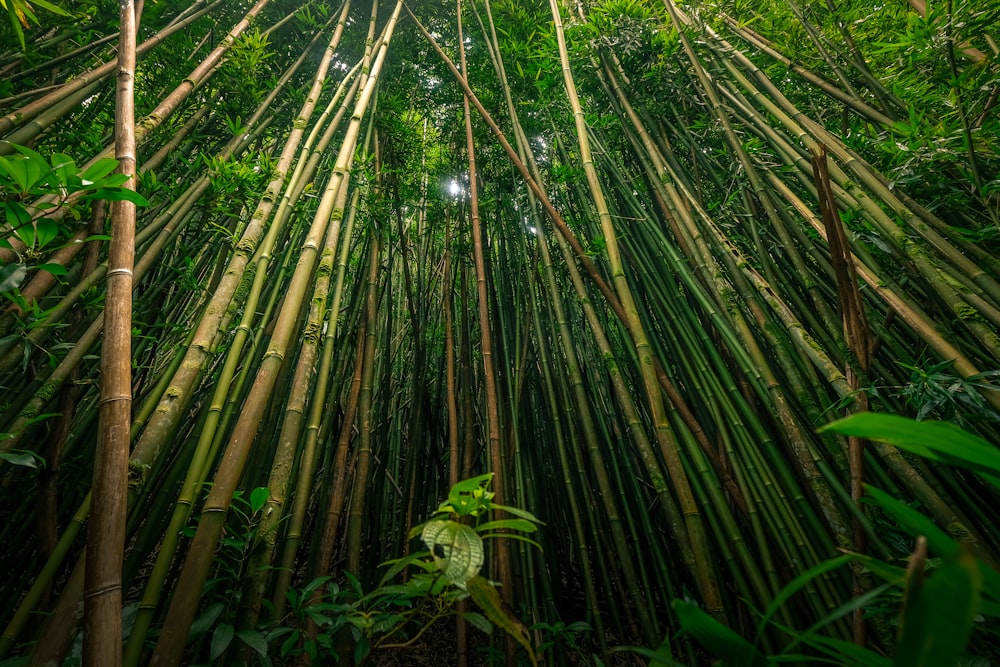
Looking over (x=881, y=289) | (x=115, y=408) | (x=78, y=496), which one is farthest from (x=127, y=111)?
(x=881, y=289)

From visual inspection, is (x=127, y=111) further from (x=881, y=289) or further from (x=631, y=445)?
(x=631, y=445)

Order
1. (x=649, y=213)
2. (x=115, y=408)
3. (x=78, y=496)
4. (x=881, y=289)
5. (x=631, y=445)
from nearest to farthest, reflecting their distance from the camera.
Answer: (x=115, y=408), (x=881, y=289), (x=78, y=496), (x=649, y=213), (x=631, y=445)

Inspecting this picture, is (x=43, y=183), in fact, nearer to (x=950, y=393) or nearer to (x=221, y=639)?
(x=221, y=639)

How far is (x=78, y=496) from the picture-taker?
1.37 meters

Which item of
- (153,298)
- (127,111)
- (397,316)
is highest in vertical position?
(397,316)

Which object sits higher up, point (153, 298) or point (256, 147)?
point (256, 147)

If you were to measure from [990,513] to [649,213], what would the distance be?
129 cm

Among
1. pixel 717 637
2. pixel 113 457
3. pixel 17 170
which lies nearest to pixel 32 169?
pixel 17 170

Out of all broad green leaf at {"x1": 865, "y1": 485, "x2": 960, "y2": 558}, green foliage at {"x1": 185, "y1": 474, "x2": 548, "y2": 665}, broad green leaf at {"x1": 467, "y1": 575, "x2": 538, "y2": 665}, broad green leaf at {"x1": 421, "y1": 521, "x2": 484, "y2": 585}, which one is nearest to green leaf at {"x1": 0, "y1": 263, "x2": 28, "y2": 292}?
green foliage at {"x1": 185, "y1": 474, "x2": 548, "y2": 665}

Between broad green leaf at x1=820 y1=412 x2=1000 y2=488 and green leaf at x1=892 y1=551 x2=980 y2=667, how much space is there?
12 centimetres

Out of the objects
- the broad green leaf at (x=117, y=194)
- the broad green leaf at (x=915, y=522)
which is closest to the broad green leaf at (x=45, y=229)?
the broad green leaf at (x=117, y=194)

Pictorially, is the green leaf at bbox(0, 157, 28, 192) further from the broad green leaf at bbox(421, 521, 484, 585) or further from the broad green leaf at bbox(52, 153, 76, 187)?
the broad green leaf at bbox(421, 521, 484, 585)

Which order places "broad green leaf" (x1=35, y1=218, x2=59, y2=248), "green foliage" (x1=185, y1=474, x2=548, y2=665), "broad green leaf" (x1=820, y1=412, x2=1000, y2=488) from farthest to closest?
"broad green leaf" (x1=35, y1=218, x2=59, y2=248)
"green foliage" (x1=185, y1=474, x2=548, y2=665)
"broad green leaf" (x1=820, y1=412, x2=1000, y2=488)

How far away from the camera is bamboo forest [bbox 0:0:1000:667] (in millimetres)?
667
